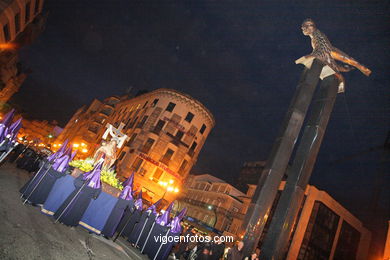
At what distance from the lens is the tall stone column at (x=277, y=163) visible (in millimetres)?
9281

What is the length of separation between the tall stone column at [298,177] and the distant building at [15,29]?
81.7 feet

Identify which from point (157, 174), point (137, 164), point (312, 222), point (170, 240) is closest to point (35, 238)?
point (170, 240)

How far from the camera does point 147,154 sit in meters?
36.2

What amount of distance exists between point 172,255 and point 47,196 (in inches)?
325

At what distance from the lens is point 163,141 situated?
37000mm

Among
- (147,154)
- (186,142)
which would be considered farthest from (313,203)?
(147,154)

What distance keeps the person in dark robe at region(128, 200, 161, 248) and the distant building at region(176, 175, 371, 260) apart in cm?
1753

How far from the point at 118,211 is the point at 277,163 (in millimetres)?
7002

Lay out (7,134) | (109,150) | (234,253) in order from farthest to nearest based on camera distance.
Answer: (109,150)
(7,134)
(234,253)

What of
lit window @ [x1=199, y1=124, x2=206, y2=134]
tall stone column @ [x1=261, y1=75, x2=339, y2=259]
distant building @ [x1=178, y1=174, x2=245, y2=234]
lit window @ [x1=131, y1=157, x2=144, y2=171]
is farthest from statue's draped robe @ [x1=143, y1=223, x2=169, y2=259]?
lit window @ [x1=199, y1=124, x2=206, y2=134]

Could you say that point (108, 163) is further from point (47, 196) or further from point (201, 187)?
point (201, 187)

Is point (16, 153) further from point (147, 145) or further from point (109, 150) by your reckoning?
point (147, 145)

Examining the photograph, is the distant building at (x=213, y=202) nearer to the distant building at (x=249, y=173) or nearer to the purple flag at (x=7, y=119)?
the distant building at (x=249, y=173)

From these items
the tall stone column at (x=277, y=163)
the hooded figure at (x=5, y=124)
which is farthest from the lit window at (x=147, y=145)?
Result: the tall stone column at (x=277, y=163)
